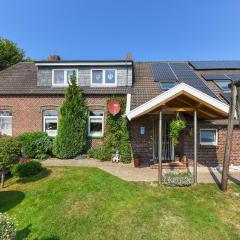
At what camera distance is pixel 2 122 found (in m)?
17.2

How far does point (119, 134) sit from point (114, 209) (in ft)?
24.9

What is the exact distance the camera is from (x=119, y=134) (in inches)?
610

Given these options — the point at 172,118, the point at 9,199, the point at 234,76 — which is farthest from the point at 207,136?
the point at 9,199

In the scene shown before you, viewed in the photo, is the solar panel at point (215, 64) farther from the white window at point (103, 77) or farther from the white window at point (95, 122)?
the white window at point (95, 122)

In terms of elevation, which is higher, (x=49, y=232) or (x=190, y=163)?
(x=190, y=163)

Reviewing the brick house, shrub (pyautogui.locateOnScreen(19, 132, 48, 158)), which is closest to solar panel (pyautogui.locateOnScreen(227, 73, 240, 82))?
the brick house

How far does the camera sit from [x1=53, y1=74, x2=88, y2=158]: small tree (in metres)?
15.4

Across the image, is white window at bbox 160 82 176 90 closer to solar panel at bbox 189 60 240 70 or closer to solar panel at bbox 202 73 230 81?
solar panel at bbox 202 73 230 81

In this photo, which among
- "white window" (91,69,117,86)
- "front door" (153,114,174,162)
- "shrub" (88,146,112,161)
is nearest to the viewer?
"front door" (153,114,174,162)

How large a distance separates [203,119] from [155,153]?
326 cm

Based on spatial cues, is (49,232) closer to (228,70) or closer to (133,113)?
(133,113)

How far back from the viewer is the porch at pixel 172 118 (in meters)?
9.94

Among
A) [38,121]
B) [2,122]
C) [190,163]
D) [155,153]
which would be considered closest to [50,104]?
[38,121]

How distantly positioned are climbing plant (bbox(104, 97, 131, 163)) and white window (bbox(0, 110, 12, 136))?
663 centimetres
